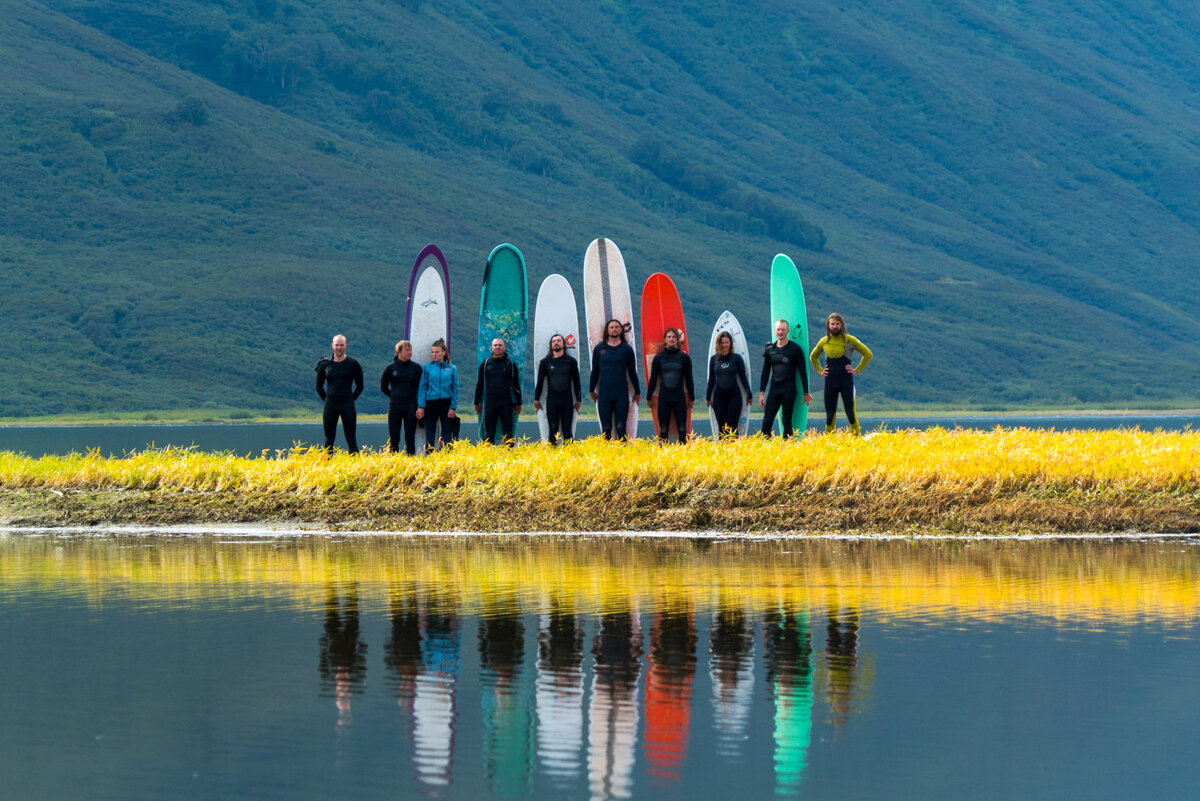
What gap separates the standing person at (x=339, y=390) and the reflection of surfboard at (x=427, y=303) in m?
4.17

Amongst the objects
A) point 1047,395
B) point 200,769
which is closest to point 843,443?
point 200,769

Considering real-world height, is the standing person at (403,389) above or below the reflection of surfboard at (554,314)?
below

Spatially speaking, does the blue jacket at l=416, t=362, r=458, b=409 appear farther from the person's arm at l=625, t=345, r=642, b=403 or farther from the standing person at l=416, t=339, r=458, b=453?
the person's arm at l=625, t=345, r=642, b=403

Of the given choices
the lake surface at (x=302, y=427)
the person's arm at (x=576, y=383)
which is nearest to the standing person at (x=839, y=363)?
the person's arm at (x=576, y=383)

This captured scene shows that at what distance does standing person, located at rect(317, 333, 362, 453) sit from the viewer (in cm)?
2217

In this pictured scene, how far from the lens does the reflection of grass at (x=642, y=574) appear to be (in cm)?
1243

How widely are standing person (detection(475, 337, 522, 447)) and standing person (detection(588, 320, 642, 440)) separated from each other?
110cm

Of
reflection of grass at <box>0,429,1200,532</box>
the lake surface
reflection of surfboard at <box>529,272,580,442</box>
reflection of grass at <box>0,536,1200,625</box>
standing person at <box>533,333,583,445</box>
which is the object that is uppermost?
reflection of surfboard at <box>529,272,580,442</box>

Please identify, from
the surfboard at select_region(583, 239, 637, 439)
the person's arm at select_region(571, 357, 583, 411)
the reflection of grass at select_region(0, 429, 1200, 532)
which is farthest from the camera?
the surfboard at select_region(583, 239, 637, 439)

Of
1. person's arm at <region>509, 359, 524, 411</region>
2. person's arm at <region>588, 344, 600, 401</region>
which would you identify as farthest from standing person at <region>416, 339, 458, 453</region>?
person's arm at <region>588, 344, 600, 401</region>

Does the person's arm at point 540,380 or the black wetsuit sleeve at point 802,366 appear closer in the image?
the black wetsuit sleeve at point 802,366

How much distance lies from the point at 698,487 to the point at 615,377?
4152 millimetres

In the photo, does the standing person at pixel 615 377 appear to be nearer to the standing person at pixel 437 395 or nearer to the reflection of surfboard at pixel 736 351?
the reflection of surfboard at pixel 736 351

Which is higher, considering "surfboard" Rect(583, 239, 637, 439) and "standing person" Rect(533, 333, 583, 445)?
"surfboard" Rect(583, 239, 637, 439)
